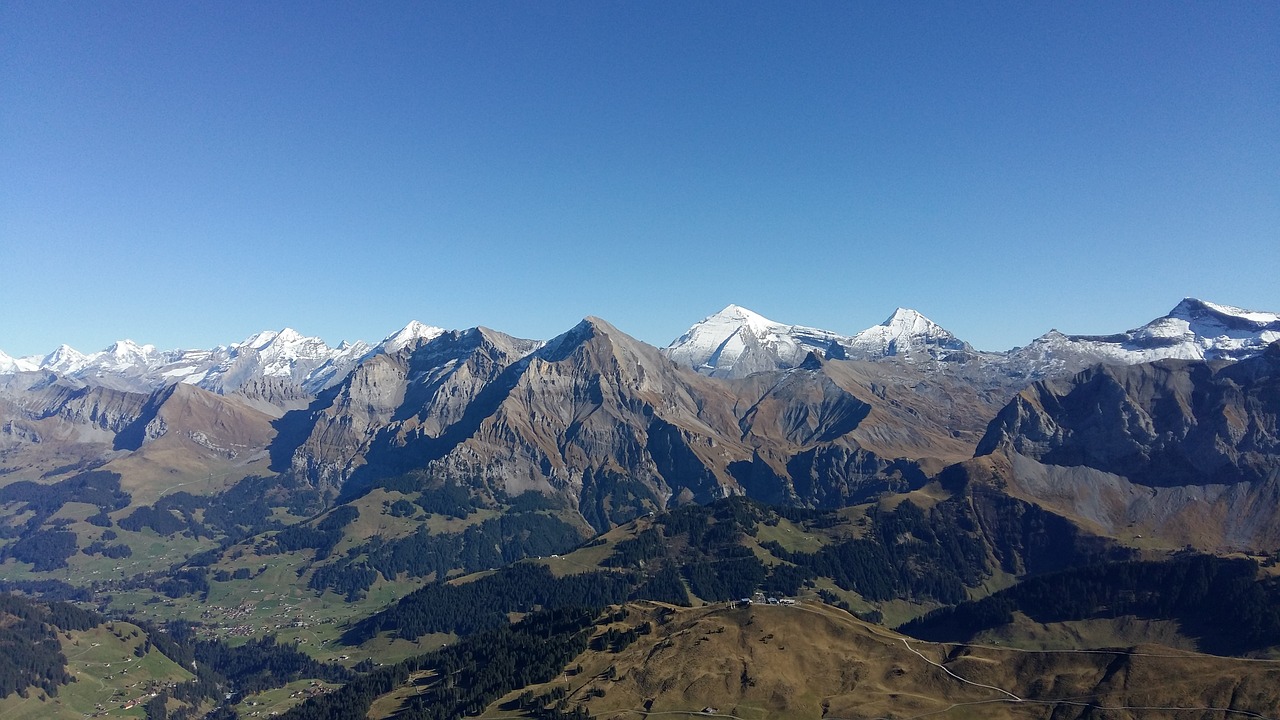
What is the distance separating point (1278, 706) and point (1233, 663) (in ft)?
61.4

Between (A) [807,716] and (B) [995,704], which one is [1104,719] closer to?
(B) [995,704]

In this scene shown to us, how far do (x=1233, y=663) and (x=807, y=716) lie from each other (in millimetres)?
98202

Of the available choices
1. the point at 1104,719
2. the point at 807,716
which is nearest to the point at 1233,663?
the point at 1104,719

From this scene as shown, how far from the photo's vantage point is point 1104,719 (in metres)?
186

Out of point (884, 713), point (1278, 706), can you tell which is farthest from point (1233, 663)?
point (884, 713)

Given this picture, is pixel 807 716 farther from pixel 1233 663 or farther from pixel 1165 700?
pixel 1233 663

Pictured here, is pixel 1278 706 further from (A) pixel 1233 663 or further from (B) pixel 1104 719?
(B) pixel 1104 719

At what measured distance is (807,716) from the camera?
7854 inches

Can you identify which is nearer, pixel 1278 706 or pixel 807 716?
pixel 1278 706

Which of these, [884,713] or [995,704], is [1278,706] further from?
[884,713]

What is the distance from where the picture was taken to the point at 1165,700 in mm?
188625

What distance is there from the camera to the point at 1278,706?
178 m

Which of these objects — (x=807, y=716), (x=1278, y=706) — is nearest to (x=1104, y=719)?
(x=1278, y=706)

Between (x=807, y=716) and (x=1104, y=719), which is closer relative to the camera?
(x=1104, y=719)
